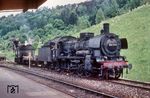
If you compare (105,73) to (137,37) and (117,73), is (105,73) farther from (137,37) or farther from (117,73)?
(137,37)

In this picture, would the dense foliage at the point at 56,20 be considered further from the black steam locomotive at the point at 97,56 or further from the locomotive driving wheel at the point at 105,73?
the locomotive driving wheel at the point at 105,73

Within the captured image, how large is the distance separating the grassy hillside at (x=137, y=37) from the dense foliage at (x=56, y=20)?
1125 inches

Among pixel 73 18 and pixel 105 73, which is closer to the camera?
pixel 105 73

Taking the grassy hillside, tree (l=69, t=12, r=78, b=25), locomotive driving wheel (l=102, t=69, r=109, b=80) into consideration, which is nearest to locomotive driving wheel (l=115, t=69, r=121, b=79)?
locomotive driving wheel (l=102, t=69, r=109, b=80)

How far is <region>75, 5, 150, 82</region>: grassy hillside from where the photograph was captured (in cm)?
3479

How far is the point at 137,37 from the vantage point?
2224 inches

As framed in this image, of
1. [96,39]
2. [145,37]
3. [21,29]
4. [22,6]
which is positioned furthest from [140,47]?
[21,29]

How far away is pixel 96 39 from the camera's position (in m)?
27.1

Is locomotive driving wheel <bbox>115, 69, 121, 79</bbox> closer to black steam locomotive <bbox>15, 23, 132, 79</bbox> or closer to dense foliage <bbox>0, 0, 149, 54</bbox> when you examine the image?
black steam locomotive <bbox>15, 23, 132, 79</bbox>

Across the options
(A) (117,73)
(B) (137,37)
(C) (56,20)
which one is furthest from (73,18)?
(A) (117,73)

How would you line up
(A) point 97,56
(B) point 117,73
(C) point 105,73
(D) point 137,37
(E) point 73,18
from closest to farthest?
(C) point 105,73, (B) point 117,73, (A) point 97,56, (D) point 137,37, (E) point 73,18

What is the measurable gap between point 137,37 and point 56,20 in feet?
172

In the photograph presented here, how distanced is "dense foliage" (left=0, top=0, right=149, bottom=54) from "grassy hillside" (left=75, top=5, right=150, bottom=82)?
2857 cm

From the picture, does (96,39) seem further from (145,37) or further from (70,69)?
(145,37)
